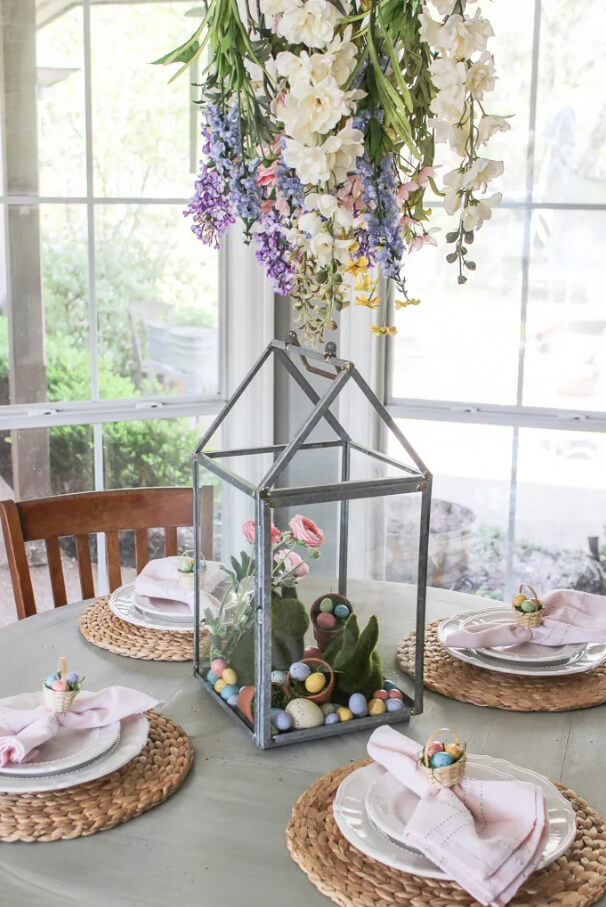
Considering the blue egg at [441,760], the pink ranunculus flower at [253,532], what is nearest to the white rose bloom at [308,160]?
the pink ranunculus flower at [253,532]

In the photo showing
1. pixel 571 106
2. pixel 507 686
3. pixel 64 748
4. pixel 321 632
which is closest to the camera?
pixel 64 748

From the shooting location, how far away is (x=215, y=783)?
129 centimetres

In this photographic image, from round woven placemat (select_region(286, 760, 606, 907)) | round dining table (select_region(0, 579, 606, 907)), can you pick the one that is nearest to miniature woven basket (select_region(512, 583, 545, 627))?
round dining table (select_region(0, 579, 606, 907))

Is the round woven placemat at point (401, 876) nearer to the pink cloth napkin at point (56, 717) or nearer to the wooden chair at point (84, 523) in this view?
the pink cloth napkin at point (56, 717)

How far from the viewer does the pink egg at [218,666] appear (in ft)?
4.87

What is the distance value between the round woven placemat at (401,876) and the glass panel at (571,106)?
1.80 meters

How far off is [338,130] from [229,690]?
77 cm

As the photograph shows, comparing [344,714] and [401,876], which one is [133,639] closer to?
[344,714]

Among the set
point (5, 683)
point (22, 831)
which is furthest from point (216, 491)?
point (22, 831)

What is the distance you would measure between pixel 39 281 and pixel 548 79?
138cm

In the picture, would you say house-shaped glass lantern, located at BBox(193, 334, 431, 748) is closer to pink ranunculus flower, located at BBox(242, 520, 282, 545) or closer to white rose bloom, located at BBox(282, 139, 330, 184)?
pink ranunculus flower, located at BBox(242, 520, 282, 545)

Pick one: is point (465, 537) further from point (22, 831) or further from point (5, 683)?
point (22, 831)

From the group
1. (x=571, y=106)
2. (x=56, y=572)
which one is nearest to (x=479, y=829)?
(x=56, y=572)

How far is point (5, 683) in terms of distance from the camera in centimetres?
156
